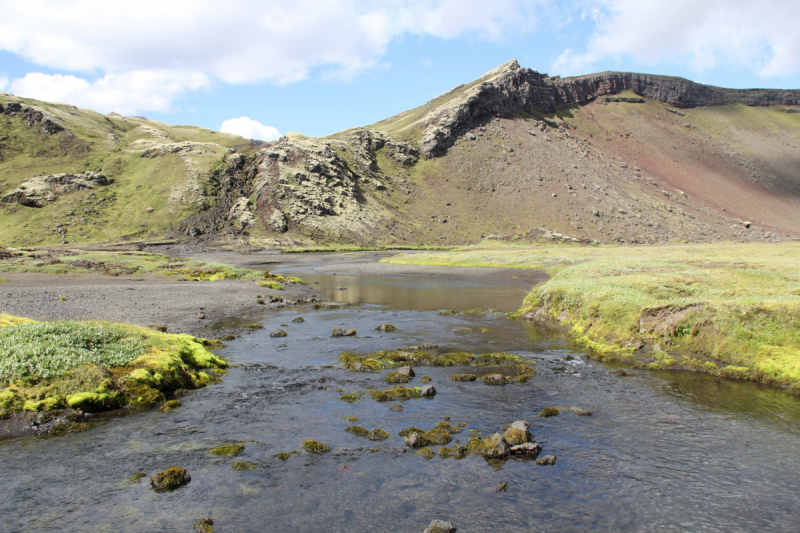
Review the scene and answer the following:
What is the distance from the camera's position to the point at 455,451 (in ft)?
40.1

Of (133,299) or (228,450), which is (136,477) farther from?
(133,299)

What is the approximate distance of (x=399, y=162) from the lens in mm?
159000

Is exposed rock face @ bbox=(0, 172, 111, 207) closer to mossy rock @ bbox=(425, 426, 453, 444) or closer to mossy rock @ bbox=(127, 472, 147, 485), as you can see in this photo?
mossy rock @ bbox=(127, 472, 147, 485)

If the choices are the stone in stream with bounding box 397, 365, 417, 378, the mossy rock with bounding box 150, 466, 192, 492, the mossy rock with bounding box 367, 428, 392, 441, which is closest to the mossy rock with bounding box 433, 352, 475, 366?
the stone in stream with bounding box 397, 365, 417, 378

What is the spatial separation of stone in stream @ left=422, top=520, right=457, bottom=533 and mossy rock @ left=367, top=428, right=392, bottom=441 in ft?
14.3

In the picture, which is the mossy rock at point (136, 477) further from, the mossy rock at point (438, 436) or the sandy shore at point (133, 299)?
the sandy shore at point (133, 299)

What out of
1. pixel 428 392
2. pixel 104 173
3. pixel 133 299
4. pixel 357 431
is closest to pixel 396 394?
pixel 428 392

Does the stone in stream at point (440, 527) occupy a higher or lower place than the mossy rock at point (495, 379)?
Answer: higher

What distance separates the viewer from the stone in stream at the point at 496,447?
1195 cm

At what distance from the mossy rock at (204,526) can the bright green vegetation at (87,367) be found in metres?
7.66

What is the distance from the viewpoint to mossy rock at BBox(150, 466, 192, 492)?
10.3 meters

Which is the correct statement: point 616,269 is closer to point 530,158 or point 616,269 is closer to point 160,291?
point 160,291

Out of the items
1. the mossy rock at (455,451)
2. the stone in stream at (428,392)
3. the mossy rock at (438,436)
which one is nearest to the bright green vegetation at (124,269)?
the stone in stream at (428,392)

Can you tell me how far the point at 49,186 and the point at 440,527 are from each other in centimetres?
Result: 15189
